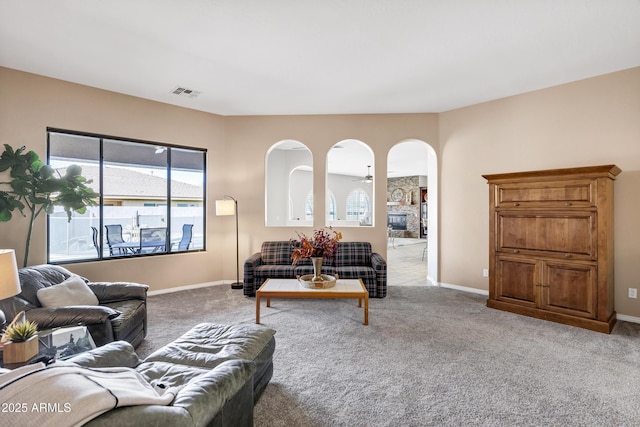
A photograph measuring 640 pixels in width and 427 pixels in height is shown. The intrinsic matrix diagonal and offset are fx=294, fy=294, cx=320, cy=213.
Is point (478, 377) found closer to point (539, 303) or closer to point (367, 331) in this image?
point (367, 331)

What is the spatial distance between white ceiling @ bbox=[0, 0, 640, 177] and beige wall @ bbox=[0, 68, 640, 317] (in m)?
0.29

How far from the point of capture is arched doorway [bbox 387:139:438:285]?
547 cm

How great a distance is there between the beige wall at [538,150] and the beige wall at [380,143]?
0.04 feet

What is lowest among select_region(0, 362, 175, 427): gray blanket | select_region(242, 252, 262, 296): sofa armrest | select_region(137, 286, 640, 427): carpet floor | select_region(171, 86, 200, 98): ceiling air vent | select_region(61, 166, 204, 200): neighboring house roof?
select_region(137, 286, 640, 427): carpet floor

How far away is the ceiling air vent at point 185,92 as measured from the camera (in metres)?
4.24

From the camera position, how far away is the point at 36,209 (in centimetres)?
373

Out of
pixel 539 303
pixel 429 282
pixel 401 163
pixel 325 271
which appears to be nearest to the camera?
pixel 539 303

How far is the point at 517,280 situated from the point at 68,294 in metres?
4.99

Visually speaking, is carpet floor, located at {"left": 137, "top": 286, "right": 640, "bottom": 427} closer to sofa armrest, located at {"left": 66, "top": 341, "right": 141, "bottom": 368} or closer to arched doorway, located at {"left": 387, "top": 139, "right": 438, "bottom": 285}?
sofa armrest, located at {"left": 66, "top": 341, "right": 141, "bottom": 368}

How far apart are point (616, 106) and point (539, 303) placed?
2.61 metres

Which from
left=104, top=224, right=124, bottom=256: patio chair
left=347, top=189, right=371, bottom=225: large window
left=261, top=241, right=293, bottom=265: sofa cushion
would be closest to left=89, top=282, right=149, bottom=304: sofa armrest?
left=104, top=224, right=124, bottom=256: patio chair

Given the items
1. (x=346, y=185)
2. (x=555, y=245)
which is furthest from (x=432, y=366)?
(x=346, y=185)

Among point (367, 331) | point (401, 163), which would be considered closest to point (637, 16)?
point (367, 331)

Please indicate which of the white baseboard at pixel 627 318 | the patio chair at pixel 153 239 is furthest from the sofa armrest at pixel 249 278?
the white baseboard at pixel 627 318
